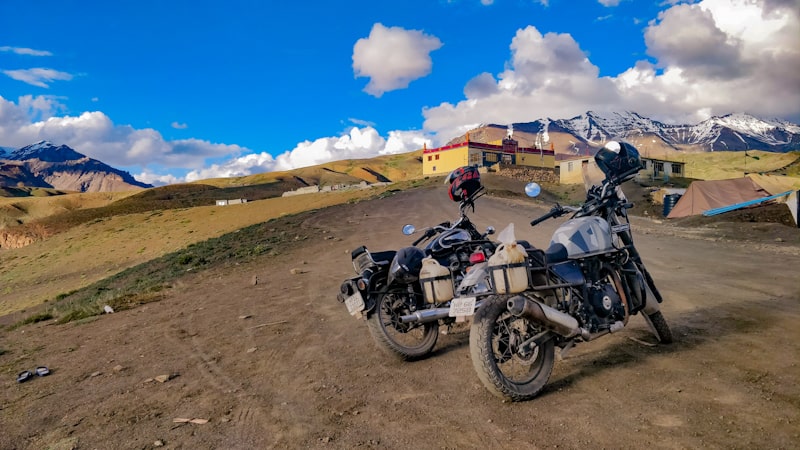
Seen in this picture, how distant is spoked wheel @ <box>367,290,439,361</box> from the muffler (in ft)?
5.84

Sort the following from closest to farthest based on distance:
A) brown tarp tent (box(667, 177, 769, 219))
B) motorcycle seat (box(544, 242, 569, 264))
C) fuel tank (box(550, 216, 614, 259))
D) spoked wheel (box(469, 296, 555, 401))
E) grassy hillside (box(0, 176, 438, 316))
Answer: spoked wheel (box(469, 296, 555, 401)) < motorcycle seat (box(544, 242, 569, 264)) < fuel tank (box(550, 216, 614, 259)) < grassy hillside (box(0, 176, 438, 316)) < brown tarp tent (box(667, 177, 769, 219))

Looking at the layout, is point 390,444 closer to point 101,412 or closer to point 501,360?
point 501,360

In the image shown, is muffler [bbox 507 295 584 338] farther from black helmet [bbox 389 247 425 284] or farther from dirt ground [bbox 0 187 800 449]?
black helmet [bbox 389 247 425 284]

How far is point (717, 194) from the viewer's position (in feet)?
91.4

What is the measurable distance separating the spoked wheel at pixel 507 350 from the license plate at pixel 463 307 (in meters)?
0.19

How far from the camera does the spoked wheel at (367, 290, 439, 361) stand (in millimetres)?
5371

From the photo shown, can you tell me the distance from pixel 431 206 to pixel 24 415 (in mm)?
22177

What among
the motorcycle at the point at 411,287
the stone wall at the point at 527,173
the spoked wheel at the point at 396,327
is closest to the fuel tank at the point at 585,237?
the motorcycle at the point at 411,287

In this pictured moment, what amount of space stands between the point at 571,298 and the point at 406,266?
178cm

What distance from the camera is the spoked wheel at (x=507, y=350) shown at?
156 inches

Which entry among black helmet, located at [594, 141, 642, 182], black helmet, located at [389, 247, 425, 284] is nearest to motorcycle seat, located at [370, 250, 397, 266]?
black helmet, located at [389, 247, 425, 284]

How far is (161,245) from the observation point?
29.8 meters

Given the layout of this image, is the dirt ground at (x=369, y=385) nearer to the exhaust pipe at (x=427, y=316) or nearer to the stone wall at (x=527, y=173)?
the exhaust pipe at (x=427, y=316)

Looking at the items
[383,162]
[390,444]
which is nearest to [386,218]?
[390,444]
